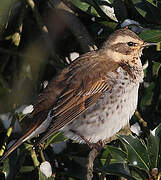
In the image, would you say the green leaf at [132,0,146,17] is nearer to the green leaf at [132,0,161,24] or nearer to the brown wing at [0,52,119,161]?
the green leaf at [132,0,161,24]

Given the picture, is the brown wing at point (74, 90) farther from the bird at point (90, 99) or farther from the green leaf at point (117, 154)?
the green leaf at point (117, 154)

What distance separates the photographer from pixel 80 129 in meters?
4.89

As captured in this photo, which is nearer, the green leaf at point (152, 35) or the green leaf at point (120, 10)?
the green leaf at point (152, 35)

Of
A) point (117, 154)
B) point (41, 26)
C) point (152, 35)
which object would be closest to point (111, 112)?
point (117, 154)

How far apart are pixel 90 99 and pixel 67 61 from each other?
88 cm

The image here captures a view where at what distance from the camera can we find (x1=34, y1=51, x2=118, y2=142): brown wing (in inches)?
188

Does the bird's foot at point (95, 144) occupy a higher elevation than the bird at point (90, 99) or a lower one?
lower

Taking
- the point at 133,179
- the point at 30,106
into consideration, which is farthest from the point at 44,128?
the point at 133,179

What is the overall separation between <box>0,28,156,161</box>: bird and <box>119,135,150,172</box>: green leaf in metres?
0.50

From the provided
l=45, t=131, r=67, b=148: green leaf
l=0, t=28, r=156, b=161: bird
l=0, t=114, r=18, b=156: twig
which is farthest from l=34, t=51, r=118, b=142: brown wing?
l=0, t=114, r=18, b=156: twig

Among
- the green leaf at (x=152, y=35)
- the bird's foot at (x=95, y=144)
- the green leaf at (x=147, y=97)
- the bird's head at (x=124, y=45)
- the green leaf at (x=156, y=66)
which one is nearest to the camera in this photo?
the green leaf at (x=152, y=35)

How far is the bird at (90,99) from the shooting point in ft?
15.6

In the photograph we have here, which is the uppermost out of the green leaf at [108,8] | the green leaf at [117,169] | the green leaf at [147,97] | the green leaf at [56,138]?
the green leaf at [108,8]

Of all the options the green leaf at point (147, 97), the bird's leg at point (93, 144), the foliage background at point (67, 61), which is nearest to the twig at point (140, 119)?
the foliage background at point (67, 61)
